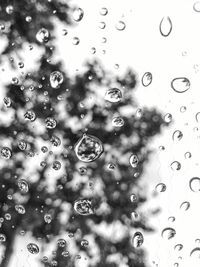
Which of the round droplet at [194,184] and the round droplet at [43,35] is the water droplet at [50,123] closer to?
the round droplet at [43,35]

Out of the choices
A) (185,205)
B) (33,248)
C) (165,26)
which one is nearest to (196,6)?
(165,26)

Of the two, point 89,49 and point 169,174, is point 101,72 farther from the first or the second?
point 169,174

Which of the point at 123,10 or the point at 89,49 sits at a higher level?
the point at 123,10

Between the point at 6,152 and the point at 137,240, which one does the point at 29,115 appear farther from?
the point at 137,240

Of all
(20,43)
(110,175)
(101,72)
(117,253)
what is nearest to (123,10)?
(101,72)

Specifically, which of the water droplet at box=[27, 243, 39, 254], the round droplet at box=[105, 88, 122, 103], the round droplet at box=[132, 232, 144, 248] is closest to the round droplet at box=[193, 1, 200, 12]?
the round droplet at box=[105, 88, 122, 103]

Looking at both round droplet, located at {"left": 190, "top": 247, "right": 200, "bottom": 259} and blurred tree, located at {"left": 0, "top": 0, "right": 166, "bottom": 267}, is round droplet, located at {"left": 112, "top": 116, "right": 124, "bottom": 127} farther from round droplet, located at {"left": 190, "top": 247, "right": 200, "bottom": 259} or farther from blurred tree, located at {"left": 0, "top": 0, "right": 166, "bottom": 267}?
round droplet, located at {"left": 190, "top": 247, "right": 200, "bottom": 259}
